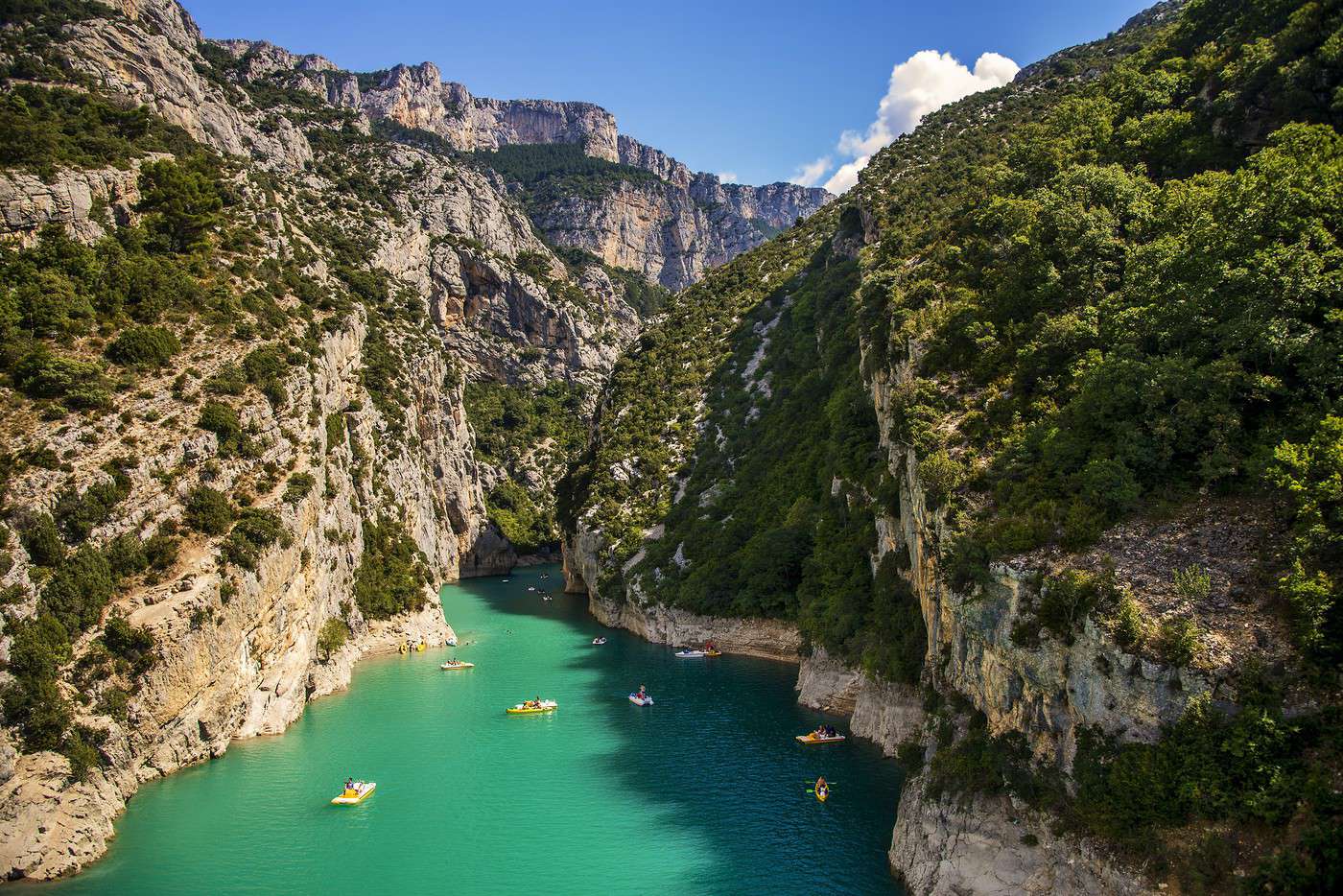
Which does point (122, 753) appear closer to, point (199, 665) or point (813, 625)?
point (199, 665)

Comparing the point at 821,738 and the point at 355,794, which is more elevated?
the point at 821,738

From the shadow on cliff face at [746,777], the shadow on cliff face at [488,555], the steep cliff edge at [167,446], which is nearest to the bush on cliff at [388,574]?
the steep cliff edge at [167,446]

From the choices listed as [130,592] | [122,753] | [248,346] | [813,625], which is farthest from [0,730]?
[813,625]

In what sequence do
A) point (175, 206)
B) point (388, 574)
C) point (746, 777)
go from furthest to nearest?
point (388, 574) → point (175, 206) → point (746, 777)

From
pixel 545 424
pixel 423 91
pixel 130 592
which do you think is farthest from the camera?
pixel 423 91

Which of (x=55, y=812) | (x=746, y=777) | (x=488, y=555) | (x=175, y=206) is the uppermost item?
(x=175, y=206)

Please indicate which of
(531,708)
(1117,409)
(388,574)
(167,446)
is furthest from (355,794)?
(1117,409)

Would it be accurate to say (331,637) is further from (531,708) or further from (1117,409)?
(1117,409)

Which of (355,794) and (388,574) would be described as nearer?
(355,794)
